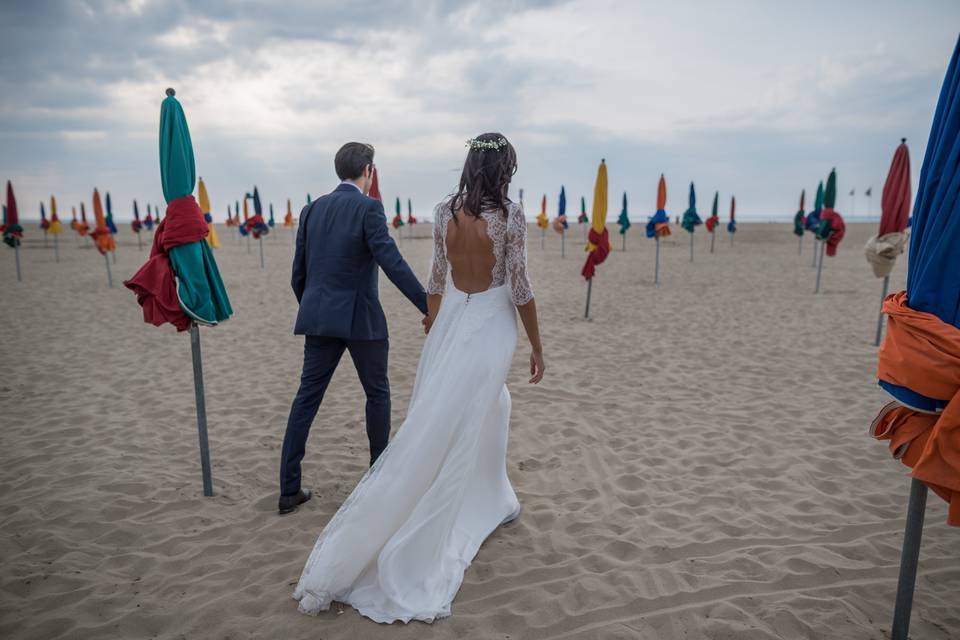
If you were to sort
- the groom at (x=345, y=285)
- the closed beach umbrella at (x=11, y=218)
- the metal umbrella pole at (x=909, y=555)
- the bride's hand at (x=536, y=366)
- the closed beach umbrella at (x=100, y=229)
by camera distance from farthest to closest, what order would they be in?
the closed beach umbrella at (x=11, y=218), the closed beach umbrella at (x=100, y=229), the groom at (x=345, y=285), the bride's hand at (x=536, y=366), the metal umbrella pole at (x=909, y=555)

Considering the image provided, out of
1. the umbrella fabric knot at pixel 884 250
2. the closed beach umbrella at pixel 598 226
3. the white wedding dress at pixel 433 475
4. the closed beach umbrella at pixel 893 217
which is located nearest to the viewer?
the white wedding dress at pixel 433 475

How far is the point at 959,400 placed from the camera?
5.62 ft

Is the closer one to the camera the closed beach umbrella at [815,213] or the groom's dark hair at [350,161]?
the groom's dark hair at [350,161]

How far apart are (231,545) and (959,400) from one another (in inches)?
131

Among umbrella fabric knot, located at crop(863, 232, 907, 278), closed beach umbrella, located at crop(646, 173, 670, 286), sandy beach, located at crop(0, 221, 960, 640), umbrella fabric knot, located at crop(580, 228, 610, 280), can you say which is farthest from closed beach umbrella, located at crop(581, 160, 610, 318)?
closed beach umbrella, located at crop(646, 173, 670, 286)

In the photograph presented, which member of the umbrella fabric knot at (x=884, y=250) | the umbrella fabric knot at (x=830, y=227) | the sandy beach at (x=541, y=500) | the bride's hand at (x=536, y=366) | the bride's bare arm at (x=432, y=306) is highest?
the umbrella fabric knot at (x=830, y=227)

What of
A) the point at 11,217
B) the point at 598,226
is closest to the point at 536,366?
the point at 598,226

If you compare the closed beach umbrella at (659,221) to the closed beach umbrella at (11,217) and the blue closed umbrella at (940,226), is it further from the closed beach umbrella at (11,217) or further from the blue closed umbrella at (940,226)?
the closed beach umbrella at (11,217)

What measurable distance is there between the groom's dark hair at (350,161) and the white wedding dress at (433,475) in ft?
2.24

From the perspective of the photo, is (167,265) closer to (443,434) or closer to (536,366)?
(443,434)

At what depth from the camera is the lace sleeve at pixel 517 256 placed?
2574 mm

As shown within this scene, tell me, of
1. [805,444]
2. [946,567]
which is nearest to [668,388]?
[805,444]

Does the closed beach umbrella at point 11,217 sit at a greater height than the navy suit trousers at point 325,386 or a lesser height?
greater

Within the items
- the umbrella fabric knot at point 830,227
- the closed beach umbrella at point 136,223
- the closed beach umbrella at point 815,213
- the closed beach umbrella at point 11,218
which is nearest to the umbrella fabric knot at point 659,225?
the umbrella fabric knot at point 830,227
